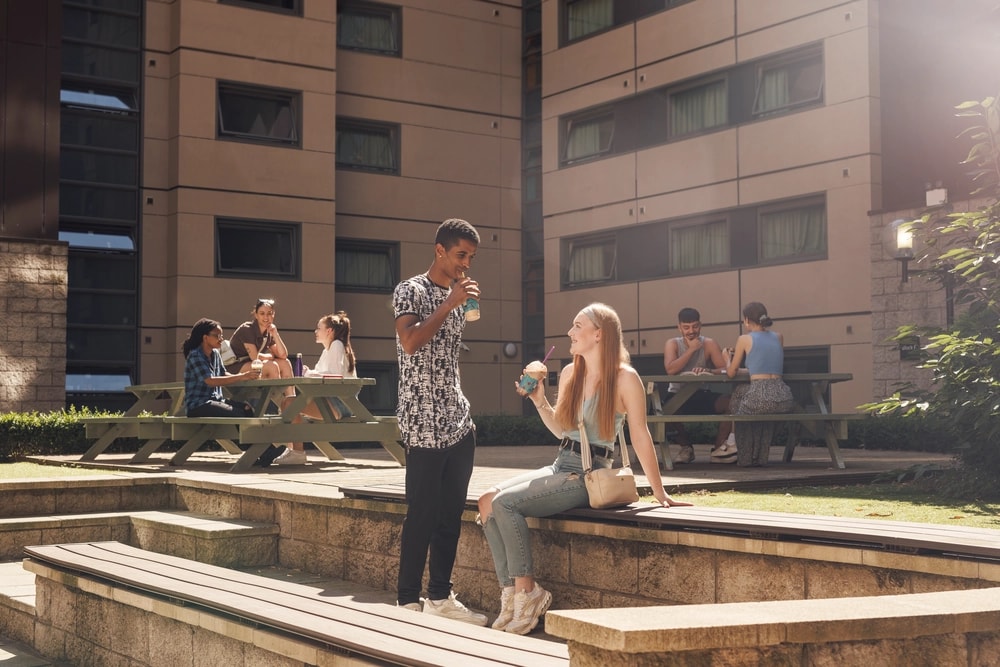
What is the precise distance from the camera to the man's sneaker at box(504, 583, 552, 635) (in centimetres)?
588

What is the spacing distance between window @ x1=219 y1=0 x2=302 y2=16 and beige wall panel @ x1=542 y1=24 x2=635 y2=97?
5825mm

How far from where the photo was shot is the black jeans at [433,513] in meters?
6.14

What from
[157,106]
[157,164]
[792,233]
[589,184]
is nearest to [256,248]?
[157,164]

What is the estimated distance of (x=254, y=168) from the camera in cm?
2478

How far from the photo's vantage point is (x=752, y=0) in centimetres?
2278

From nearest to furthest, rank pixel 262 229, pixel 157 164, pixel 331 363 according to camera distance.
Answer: pixel 331 363, pixel 157 164, pixel 262 229

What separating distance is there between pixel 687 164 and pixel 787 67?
2900mm

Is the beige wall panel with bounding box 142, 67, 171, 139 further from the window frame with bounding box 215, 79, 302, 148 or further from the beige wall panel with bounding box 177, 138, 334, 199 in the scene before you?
the window frame with bounding box 215, 79, 302, 148

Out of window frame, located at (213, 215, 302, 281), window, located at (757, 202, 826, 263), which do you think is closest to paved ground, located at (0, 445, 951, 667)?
window, located at (757, 202, 826, 263)

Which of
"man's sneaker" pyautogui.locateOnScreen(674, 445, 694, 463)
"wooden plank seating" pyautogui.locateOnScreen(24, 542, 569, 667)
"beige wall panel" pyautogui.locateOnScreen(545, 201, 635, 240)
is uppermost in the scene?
"beige wall panel" pyautogui.locateOnScreen(545, 201, 635, 240)

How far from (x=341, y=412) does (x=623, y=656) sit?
9606mm

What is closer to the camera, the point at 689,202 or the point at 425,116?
the point at 689,202

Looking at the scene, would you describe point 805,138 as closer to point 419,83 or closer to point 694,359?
point 419,83

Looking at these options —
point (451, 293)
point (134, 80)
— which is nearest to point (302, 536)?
point (451, 293)
